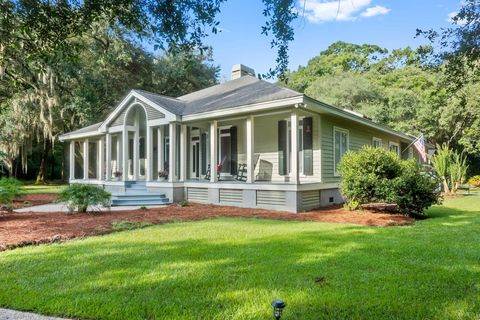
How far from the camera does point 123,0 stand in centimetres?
379

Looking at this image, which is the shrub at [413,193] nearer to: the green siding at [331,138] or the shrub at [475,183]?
the green siding at [331,138]

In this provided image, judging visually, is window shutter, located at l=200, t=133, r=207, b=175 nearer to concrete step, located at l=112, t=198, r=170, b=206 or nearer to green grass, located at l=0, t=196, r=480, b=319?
concrete step, located at l=112, t=198, r=170, b=206

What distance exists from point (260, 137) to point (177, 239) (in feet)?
25.0

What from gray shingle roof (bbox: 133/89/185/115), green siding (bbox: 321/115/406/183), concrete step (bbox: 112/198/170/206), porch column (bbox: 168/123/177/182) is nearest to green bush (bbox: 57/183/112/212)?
concrete step (bbox: 112/198/170/206)

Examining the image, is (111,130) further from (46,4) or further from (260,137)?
(46,4)

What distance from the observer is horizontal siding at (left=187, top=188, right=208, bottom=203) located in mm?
12039

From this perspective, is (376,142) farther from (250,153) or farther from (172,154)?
(172,154)

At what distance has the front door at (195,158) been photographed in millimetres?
14297

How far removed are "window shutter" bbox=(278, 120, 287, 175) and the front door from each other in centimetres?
363

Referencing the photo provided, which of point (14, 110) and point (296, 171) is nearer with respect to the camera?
point (296, 171)

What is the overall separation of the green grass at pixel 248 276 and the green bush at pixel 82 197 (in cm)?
308

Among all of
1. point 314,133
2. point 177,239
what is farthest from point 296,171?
point 177,239

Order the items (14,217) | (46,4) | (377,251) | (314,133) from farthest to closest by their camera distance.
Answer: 1. (314,133)
2. (14,217)
3. (377,251)
4. (46,4)

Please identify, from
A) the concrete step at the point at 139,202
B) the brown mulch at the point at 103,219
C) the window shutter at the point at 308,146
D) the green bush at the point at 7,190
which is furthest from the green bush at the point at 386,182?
the green bush at the point at 7,190
